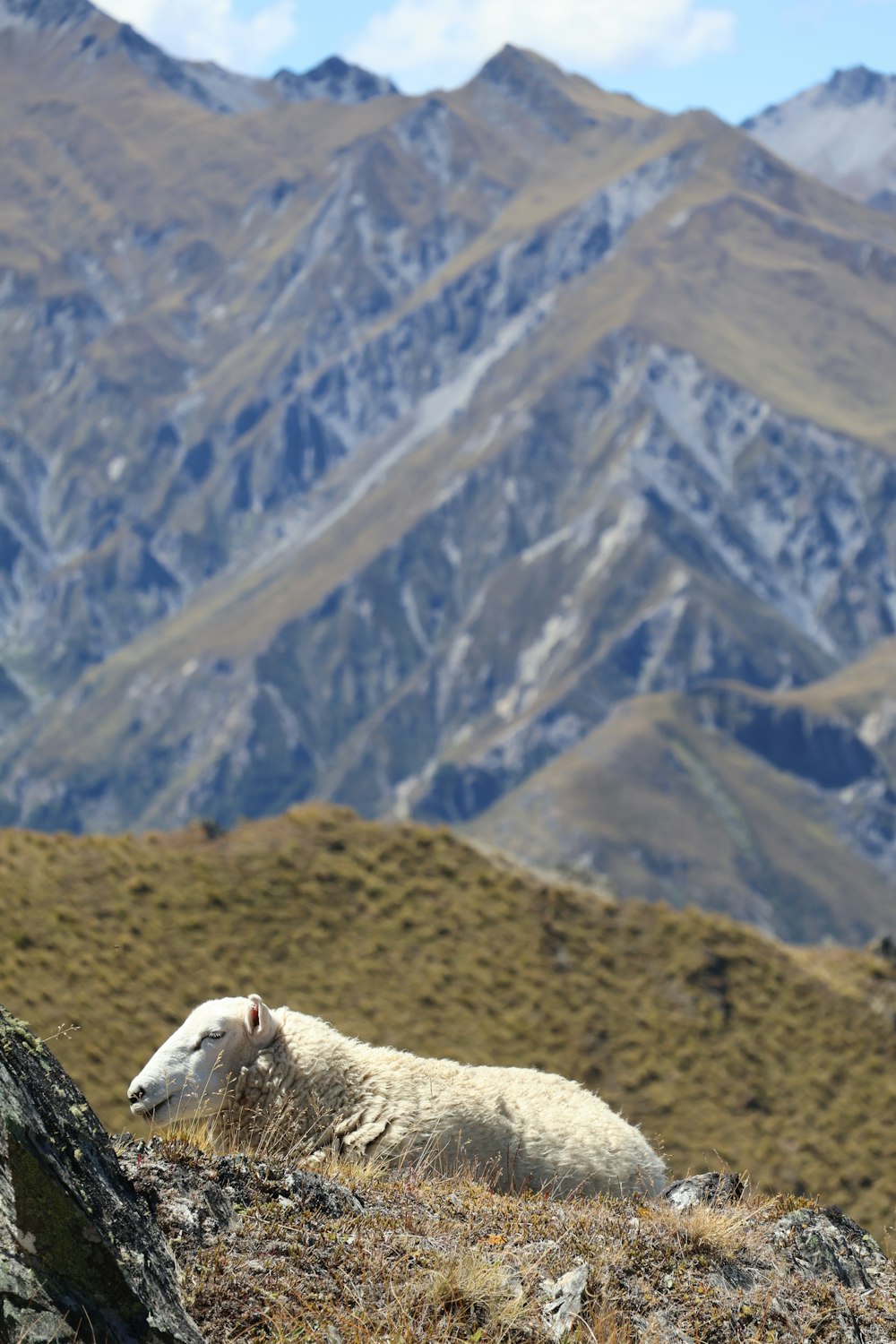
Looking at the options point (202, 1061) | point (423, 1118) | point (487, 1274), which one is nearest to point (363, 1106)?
point (423, 1118)

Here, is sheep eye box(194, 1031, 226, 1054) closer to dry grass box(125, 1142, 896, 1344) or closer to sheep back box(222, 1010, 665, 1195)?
sheep back box(222, 1010, 665, 1195)

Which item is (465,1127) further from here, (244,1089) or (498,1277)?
(498,1277)

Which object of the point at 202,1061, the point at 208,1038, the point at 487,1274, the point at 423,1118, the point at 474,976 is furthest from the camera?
the point at 474,976

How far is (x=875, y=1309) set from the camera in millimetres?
11336

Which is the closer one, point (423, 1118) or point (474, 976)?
point (423, 1118)

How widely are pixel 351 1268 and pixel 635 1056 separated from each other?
42.8 m

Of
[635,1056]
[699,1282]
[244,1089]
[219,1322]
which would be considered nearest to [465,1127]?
[244,1089]

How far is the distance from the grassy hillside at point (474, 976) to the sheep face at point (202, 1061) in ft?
88.5

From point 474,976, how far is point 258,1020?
130 ft

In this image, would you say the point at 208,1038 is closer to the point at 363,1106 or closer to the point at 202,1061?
the point at 202,1061

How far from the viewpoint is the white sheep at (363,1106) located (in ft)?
46.5

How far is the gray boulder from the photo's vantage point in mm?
7984

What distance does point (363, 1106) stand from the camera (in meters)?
14.7

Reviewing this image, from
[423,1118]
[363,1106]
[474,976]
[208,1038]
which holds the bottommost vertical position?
[474,976]
